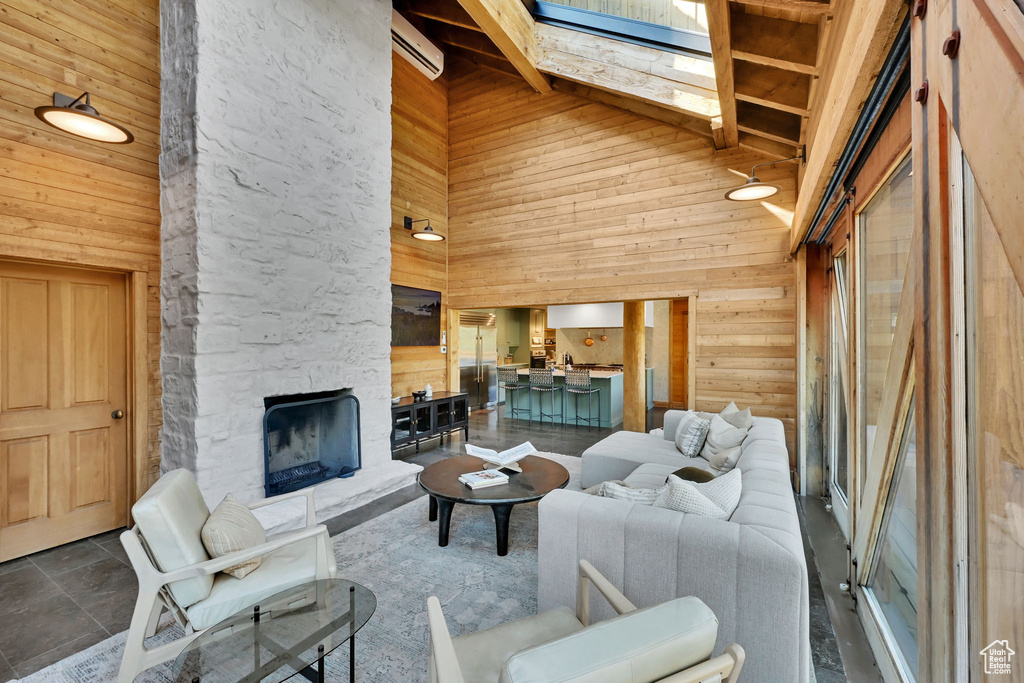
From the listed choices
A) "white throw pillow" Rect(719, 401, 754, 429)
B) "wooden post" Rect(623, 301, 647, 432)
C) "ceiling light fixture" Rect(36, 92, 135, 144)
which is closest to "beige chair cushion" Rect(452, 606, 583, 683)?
"white throw pillow" Rect(719, 401, 754, 429)

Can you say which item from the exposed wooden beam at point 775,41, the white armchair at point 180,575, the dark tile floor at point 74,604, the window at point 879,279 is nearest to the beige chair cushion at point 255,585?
the white armchair at point 180,575

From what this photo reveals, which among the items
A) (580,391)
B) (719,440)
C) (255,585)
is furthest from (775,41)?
(580,391)

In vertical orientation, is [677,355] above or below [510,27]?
below

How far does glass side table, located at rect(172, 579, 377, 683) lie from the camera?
1466mm

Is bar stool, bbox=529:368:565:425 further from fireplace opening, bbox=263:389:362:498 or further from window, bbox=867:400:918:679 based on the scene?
window, bbox=867:400:918:679

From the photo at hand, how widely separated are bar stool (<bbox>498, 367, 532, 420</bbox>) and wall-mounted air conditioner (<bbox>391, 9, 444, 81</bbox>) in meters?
4.91

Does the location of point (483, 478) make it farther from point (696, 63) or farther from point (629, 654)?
point (696, 63)

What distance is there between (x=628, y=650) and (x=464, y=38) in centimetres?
754

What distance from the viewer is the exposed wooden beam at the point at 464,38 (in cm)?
624

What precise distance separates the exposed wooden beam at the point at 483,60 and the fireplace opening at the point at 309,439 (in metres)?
5.32

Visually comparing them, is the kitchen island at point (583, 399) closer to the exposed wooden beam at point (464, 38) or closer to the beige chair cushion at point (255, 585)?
the exposed wooden beam at point (464, 38)

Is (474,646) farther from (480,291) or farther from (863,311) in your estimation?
(480,291)

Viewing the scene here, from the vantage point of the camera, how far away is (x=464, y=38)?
639cm

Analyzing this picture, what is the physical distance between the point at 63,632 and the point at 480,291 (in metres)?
5.55
